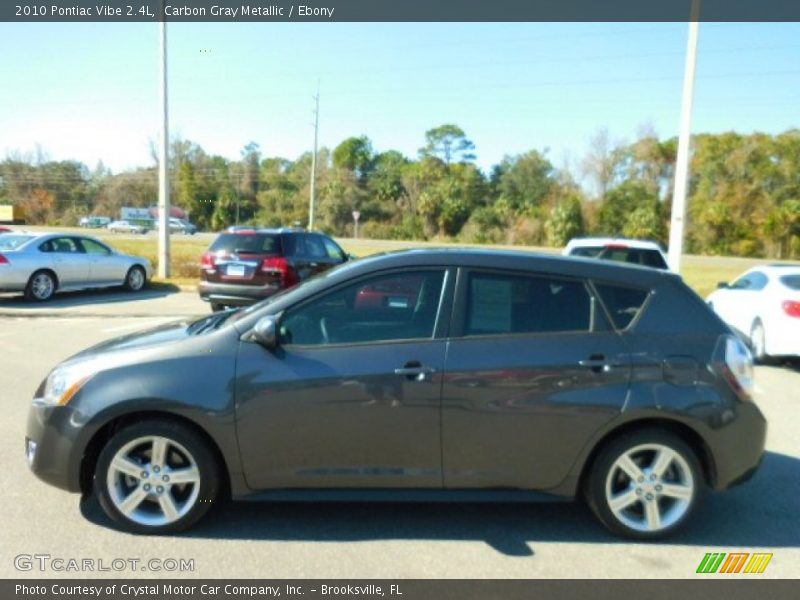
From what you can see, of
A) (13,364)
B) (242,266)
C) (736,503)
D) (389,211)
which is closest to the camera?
(736,503)

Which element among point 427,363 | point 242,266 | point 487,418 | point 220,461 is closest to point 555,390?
point 487,418

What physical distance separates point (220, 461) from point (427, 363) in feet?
4.30

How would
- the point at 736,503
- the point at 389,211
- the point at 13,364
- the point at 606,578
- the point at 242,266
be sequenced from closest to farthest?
the point at 606,578
the point at 736,503
the point at 13,364
the point at 242,266
the point at 389,211

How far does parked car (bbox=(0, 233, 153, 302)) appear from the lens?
13.5 meters

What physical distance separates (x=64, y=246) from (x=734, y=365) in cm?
1483

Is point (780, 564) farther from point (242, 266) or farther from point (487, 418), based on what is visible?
point (242, 266)

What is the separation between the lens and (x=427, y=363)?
3.52 metres

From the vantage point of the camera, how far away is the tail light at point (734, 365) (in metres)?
3.66

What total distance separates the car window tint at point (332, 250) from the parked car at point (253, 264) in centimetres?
52

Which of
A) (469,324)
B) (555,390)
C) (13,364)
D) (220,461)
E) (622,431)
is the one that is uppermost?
(469,324)

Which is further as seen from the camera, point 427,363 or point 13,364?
point 13,364

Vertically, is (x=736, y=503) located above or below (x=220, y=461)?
below

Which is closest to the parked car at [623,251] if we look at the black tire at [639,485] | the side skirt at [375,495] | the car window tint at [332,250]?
the car window tint at [332,250]
